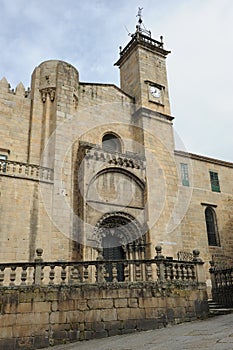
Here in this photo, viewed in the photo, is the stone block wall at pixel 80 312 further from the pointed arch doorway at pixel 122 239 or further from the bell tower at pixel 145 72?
the bell tower at pixel 145 72

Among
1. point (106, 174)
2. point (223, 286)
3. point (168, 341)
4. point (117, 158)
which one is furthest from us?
point (117, 158)

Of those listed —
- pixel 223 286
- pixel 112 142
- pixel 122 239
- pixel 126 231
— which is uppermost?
pixel 112 142

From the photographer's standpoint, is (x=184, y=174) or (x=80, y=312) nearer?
(x=80, y=312)

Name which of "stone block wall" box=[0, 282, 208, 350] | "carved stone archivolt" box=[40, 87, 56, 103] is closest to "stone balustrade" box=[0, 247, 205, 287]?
"stone block wall" box=[0, 282, 208, 350]

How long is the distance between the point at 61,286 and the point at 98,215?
17.5 feet

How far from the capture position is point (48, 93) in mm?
16688

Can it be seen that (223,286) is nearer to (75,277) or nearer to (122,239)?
(122,239)

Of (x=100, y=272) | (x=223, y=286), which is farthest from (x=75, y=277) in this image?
(x=223, y=286)

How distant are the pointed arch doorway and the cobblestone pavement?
6.11 meters

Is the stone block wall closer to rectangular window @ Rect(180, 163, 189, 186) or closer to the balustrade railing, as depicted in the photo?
the balustrade railing

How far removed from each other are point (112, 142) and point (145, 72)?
5.03 m

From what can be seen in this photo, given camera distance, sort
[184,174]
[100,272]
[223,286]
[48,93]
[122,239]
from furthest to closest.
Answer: [184,174] → [48,93] → [122,239] → [223,286] → [100,272]

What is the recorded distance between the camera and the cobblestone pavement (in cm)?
593

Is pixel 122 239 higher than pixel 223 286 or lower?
higher
